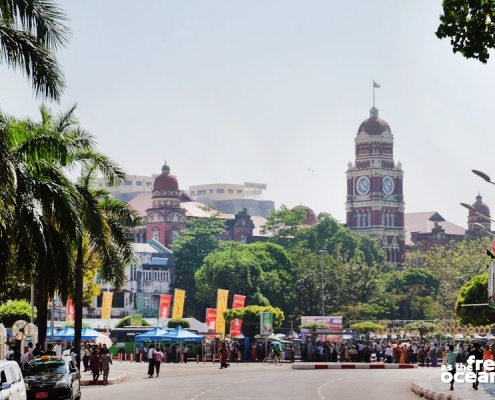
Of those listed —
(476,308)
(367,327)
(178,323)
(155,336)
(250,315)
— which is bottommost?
(155,336)

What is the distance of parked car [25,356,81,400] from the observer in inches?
1180

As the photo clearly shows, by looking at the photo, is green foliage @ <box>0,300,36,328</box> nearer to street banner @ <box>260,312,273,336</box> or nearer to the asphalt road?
the asphalt road

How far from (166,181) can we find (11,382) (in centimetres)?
16504

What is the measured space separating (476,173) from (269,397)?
11466mm

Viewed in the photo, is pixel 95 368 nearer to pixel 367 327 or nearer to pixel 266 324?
pixel 266 324

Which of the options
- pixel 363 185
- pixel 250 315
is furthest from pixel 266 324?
pixel 363 185

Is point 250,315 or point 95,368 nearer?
point 95,368

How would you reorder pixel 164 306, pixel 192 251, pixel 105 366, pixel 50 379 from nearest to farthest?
pixel 50 379 → pixel 105 366 → pixel 164 306 → pixel 192 251

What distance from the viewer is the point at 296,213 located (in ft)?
580

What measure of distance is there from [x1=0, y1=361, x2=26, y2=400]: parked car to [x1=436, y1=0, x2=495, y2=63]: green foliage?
11297mm

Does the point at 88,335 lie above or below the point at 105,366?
above

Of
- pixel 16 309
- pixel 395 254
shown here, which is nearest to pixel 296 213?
pixel 395 254

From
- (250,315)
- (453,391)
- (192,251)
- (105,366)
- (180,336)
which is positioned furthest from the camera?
(192,251)

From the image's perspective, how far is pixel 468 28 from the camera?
1836cm
